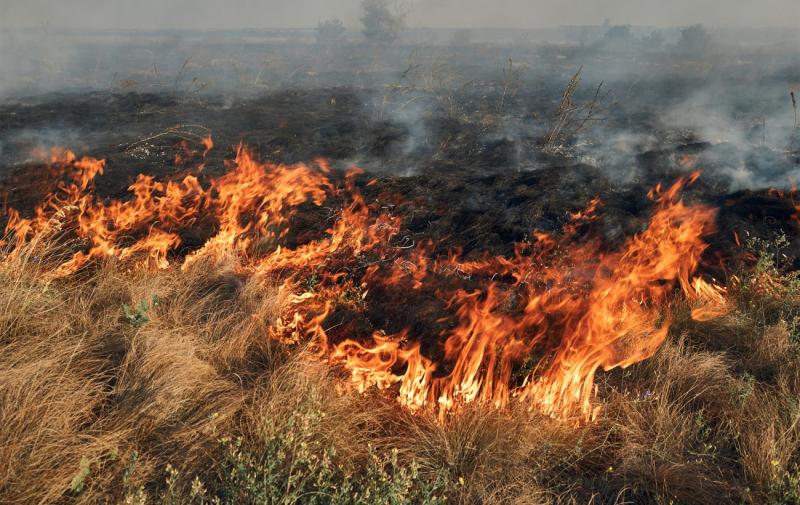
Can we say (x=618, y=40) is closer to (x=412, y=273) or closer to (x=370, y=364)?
(x=412, y=273)

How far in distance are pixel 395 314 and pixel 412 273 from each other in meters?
0.48

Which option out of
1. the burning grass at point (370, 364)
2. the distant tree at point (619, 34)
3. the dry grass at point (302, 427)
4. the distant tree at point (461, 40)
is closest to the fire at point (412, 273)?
the burning grass at point (370, 364)

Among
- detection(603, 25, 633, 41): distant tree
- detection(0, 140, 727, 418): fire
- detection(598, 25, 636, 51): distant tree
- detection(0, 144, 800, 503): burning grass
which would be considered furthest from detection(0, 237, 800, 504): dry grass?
detection(603, 25, 633, 41): distant tree

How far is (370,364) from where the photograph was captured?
3.45 metres

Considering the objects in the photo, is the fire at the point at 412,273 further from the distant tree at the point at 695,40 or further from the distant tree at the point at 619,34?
the distant tree at the point at 619,34

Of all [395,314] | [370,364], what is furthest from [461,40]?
[370,364]

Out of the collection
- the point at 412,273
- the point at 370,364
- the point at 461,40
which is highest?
the point at 461,40

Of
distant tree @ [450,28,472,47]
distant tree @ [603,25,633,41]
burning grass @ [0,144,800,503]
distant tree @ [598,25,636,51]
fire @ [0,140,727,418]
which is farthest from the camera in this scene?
distant tree @ [450,28,472,47]

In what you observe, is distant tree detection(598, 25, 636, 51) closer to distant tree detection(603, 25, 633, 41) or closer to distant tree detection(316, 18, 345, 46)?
distant tree detection(603, 25, 633, 41)

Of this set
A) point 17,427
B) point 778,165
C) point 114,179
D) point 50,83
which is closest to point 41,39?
point 50,83

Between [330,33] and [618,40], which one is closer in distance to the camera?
[618,40]

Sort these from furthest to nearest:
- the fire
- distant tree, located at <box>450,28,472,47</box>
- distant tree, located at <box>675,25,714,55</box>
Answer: distant tree, located at <box>450,28,472,47</box> < distant tree, located at <box>675,25,714,55</box> < the fire

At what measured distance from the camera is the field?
2.62 m

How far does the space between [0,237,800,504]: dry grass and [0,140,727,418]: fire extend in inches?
9.5
